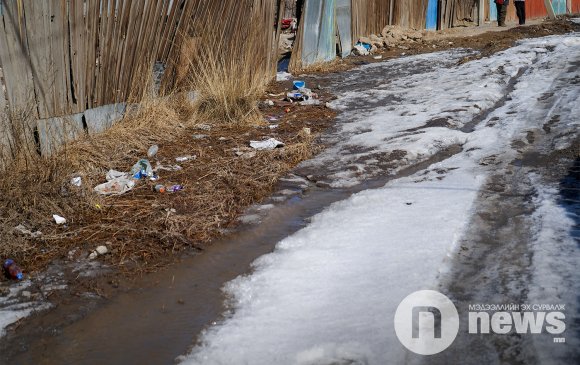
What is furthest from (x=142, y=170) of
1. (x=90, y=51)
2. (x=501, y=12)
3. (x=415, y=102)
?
(x=501, y=12)

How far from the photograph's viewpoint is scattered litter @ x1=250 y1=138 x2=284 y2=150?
5.87m

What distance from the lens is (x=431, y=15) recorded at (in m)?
16.8

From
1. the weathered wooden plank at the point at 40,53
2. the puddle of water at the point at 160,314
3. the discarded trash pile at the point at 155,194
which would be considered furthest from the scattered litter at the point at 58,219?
the weathered wooden plank at the point at 40,53

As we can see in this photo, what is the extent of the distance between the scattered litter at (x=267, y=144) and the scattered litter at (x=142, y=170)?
1.17m

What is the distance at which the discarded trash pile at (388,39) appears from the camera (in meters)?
12.9

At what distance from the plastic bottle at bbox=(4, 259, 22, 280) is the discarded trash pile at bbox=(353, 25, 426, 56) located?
10.2 metres

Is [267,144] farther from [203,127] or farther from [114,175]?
[114,175]

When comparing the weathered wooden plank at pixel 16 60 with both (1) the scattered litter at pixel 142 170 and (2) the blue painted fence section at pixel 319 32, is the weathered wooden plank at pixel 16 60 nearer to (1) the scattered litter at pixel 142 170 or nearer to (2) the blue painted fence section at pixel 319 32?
(1) the scattered litter at pixel 142 170

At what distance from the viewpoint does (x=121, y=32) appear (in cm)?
606

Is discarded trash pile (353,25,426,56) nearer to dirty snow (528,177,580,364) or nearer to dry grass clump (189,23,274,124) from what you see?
dry grass clump (189,23,274,124)

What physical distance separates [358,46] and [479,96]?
5659 mm

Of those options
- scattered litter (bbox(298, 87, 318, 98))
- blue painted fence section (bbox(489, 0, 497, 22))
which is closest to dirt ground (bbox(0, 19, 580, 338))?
scattered litter (bbox(298, 87, 318, 98))

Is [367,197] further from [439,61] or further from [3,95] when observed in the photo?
[439,61]

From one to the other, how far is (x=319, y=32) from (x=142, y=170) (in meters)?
7.12
